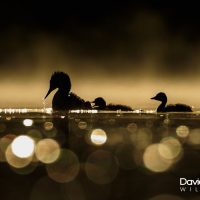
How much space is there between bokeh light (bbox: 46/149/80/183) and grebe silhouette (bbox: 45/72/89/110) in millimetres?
8546

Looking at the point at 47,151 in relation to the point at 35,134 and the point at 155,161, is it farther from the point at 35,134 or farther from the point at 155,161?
the point at 35,134

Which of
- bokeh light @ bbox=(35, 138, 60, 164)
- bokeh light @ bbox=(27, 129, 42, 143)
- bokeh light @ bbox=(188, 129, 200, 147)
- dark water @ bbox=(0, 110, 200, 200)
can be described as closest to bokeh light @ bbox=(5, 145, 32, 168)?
dark water @ bbox=(0, 110, 200, 200)

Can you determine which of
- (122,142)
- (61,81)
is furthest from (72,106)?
(122,142)

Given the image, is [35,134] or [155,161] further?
[35,134]

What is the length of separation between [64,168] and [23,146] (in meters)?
3.26

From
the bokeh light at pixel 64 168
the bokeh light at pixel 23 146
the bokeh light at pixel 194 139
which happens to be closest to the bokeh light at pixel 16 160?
the bokeh light at pixel 23 146

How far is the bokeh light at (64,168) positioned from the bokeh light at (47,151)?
0.17 metres

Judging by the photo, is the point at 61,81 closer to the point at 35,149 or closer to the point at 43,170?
the point at 35,149

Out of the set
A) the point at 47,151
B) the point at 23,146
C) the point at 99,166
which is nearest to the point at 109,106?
the point at 23,146

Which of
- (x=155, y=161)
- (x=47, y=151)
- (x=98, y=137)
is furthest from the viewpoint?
(x=98, y=137)

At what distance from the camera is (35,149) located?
36.2 ft

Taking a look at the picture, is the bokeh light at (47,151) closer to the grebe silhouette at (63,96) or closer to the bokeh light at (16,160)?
the bokeh light at (16,160)

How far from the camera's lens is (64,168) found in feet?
28.4

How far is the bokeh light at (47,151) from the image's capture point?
9.64m
